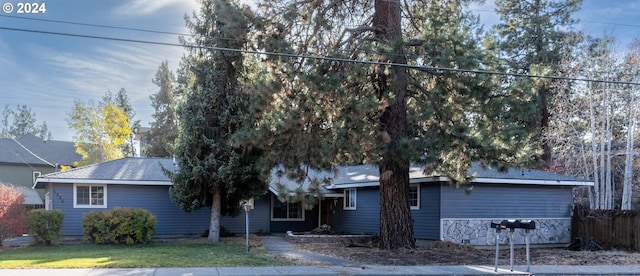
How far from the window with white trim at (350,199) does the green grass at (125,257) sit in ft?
24.3

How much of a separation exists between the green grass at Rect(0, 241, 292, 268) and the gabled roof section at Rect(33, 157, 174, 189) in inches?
126

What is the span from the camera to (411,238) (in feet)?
49.6

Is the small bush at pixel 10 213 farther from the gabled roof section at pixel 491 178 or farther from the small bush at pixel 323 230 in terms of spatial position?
the small bush at pixel 323 230

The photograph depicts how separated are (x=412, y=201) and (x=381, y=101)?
7070 millimetres

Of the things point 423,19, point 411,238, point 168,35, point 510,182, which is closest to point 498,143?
point 411,238

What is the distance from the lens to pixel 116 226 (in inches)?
669

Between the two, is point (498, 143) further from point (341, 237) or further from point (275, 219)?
point (275, 219)

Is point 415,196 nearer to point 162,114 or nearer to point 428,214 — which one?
point 428,214

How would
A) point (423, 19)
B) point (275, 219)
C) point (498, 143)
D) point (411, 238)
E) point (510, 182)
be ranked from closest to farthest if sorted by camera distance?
point (498, 143)
point (411, 238)
point (423, 19)
point (510, 182)
point (275, 219)

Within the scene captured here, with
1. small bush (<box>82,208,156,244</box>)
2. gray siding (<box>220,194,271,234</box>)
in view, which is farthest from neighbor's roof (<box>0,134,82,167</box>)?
small bush (<box>82,208,156,244</box>)

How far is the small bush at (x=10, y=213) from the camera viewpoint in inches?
618

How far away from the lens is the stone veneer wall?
17484 millimetres

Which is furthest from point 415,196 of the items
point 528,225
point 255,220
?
point 528,225

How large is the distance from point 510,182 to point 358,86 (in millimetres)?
8023
